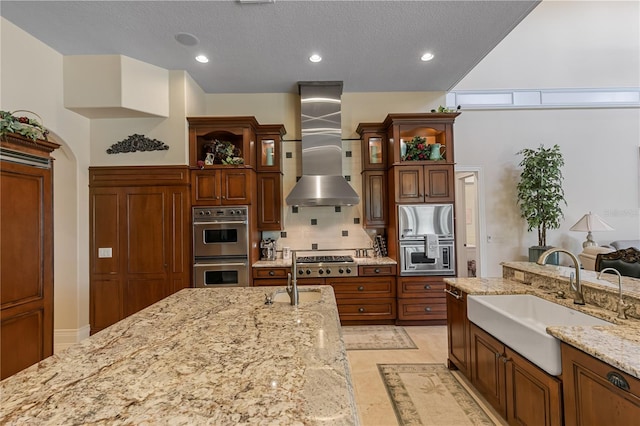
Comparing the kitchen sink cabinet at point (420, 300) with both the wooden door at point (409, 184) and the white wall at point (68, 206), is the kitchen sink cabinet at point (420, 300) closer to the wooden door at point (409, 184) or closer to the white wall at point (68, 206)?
the wooden door at point (409, 184)

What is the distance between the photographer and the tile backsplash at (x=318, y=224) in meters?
4.54

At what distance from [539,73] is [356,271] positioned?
15.9ft

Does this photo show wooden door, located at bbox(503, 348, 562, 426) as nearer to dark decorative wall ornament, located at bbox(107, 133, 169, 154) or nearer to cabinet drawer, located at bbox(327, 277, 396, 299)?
cabinet drawer, located at bbox(327, 277, 396, 299)

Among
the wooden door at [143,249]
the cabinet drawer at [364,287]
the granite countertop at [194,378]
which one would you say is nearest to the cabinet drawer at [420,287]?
the cabinet drawer at [364,287]

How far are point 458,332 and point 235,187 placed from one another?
119 inches

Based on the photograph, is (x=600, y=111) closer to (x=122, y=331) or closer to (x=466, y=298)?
(x=466, y=298)

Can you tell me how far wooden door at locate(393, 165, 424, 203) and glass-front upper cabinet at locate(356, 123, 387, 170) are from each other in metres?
0.39

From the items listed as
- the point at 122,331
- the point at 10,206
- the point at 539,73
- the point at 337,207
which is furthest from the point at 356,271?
the point at 539,73

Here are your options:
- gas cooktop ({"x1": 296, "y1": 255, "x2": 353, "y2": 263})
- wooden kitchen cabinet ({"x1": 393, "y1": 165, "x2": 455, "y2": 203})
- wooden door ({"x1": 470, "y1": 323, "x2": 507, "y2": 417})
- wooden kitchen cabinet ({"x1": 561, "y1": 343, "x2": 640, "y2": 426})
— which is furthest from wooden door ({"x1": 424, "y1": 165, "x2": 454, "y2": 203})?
wooden kitchen cabinet ({"x1": 561, "y1": 343, "x2": 640, "y2": 426})

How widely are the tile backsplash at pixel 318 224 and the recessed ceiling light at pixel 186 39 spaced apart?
179cm

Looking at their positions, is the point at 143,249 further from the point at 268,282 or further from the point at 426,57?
the point at 426,57

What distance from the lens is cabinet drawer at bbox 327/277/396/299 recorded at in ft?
12.8

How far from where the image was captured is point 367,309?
12.9 ft

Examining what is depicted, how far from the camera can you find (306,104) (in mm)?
4289
